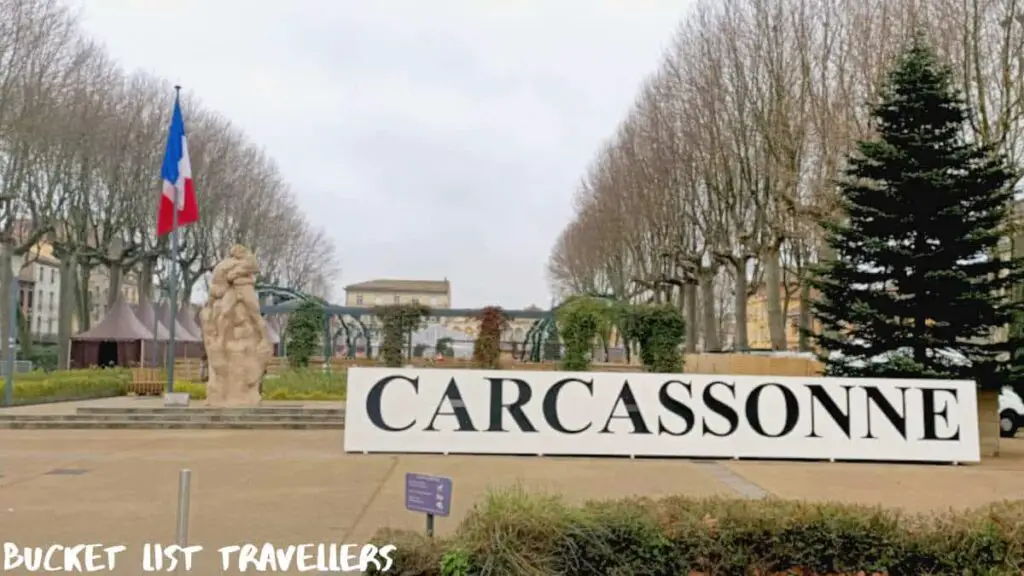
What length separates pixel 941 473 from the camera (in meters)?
12.6

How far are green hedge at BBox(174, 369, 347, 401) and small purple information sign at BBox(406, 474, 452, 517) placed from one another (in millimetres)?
18078

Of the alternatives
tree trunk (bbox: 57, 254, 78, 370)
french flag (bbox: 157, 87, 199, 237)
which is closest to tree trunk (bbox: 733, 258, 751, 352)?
french flag (bbox: 157, 87, 199, 237)

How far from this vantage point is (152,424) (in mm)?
18359

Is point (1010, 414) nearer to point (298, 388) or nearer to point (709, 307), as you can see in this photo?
point (709, 307)

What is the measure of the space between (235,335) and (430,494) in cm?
1539

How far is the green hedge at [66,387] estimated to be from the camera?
2342 centimetres

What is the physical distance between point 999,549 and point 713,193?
2958cm

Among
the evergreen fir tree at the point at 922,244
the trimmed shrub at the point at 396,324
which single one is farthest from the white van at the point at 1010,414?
the trimmed shrub at the point at 396,324

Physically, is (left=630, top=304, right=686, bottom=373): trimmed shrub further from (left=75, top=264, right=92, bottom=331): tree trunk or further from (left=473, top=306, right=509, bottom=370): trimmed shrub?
(left=75, top=264, right=92, bottom=331): tree trunk

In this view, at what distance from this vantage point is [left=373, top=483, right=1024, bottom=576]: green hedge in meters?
5.60

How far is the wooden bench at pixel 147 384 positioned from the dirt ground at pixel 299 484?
34.7 ft

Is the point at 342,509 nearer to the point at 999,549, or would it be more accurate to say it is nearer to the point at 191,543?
the point at 191,543

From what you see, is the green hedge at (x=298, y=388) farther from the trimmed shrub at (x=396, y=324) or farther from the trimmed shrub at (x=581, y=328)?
the trimmed shrub at (x=581, y=328)

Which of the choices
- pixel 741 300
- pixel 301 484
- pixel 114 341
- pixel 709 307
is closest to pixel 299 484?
pixel 301 484
